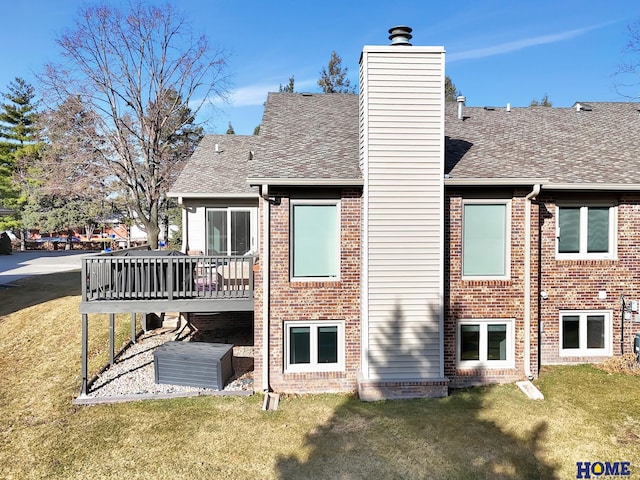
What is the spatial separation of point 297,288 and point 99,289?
13.6 feet

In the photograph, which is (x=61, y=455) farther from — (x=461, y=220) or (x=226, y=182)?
(x=461, y=220)

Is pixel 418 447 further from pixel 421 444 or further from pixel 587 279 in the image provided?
pixel 587 279

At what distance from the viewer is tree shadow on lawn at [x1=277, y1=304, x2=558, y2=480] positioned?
5.25 m

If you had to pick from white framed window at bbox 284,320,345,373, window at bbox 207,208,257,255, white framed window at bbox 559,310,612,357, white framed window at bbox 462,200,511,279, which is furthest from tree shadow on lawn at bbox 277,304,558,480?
window at bbox 207,208,257,255

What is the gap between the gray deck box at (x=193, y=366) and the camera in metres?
7.99

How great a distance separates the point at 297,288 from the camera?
773cm

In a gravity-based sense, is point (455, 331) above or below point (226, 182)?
below

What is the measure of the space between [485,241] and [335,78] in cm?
3176

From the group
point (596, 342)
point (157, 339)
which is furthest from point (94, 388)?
point (596, 342)

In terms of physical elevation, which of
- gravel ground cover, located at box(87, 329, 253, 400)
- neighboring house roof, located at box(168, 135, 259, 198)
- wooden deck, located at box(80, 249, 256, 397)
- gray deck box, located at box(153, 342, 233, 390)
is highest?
neighboring house roof, located at box(168, 135, 259, 198)

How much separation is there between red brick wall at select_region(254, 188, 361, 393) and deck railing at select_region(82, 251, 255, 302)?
33.5 inches

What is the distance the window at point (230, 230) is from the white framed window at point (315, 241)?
119 inches
